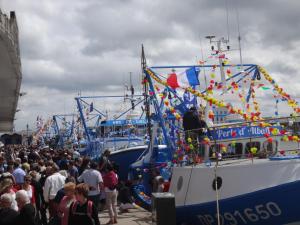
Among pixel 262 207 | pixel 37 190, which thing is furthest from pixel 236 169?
pixel 37 190

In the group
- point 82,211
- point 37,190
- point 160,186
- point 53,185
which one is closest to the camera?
point 82,211

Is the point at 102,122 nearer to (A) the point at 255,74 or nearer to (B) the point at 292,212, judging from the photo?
(A) the point at 255,74

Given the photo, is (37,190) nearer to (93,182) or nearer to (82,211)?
(93,182)

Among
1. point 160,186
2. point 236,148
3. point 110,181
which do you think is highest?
point 236,148

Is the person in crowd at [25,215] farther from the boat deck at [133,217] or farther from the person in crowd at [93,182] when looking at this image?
the boat deck at [133,217]

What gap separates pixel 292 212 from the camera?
9.42 m

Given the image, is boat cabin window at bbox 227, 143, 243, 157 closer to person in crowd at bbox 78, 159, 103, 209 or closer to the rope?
the rope

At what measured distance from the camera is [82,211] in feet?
23.4

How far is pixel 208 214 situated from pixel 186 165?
1.86 metres

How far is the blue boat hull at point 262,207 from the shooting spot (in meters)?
9.39

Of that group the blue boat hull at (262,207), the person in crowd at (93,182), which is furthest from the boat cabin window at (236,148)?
the person in crowd at (93,182)

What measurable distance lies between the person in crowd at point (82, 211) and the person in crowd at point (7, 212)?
0.81m

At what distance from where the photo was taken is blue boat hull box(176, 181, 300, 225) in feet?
30.8

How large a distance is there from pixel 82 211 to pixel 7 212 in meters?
1.07
